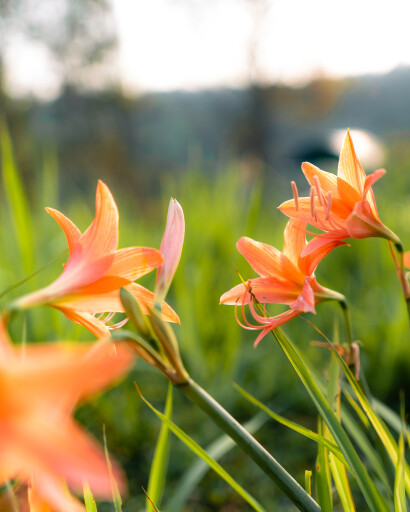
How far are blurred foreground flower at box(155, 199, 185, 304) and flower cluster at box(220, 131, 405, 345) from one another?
85 mm

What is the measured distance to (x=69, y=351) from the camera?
22cm

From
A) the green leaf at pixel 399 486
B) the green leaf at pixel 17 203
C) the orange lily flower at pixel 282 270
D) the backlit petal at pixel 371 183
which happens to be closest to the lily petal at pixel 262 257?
the orange lily flower at pixel 282 270

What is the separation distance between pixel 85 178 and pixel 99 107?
1933 mm

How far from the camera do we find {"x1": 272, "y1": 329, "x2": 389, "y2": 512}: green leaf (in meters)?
0.43

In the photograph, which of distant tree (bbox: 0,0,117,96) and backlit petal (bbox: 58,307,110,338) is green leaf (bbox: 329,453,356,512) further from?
distant tree (bbox: 0,0,117,96)

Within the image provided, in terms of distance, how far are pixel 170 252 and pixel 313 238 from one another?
0.52ft

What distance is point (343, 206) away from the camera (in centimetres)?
49

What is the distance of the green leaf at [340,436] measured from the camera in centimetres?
43

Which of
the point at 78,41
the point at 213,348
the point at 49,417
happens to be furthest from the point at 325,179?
the point at 78,41

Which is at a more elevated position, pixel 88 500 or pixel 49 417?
pixel 49 417

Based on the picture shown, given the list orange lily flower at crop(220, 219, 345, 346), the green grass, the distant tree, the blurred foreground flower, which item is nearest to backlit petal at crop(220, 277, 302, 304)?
orange lily flower at crop(220, 219, 345, 346)

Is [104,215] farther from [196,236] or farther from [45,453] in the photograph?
[196,236]

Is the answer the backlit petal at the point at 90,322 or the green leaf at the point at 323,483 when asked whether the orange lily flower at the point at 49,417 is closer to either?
the backlit petal at the point at 90,322

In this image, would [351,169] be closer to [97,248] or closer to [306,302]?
[306,302]
